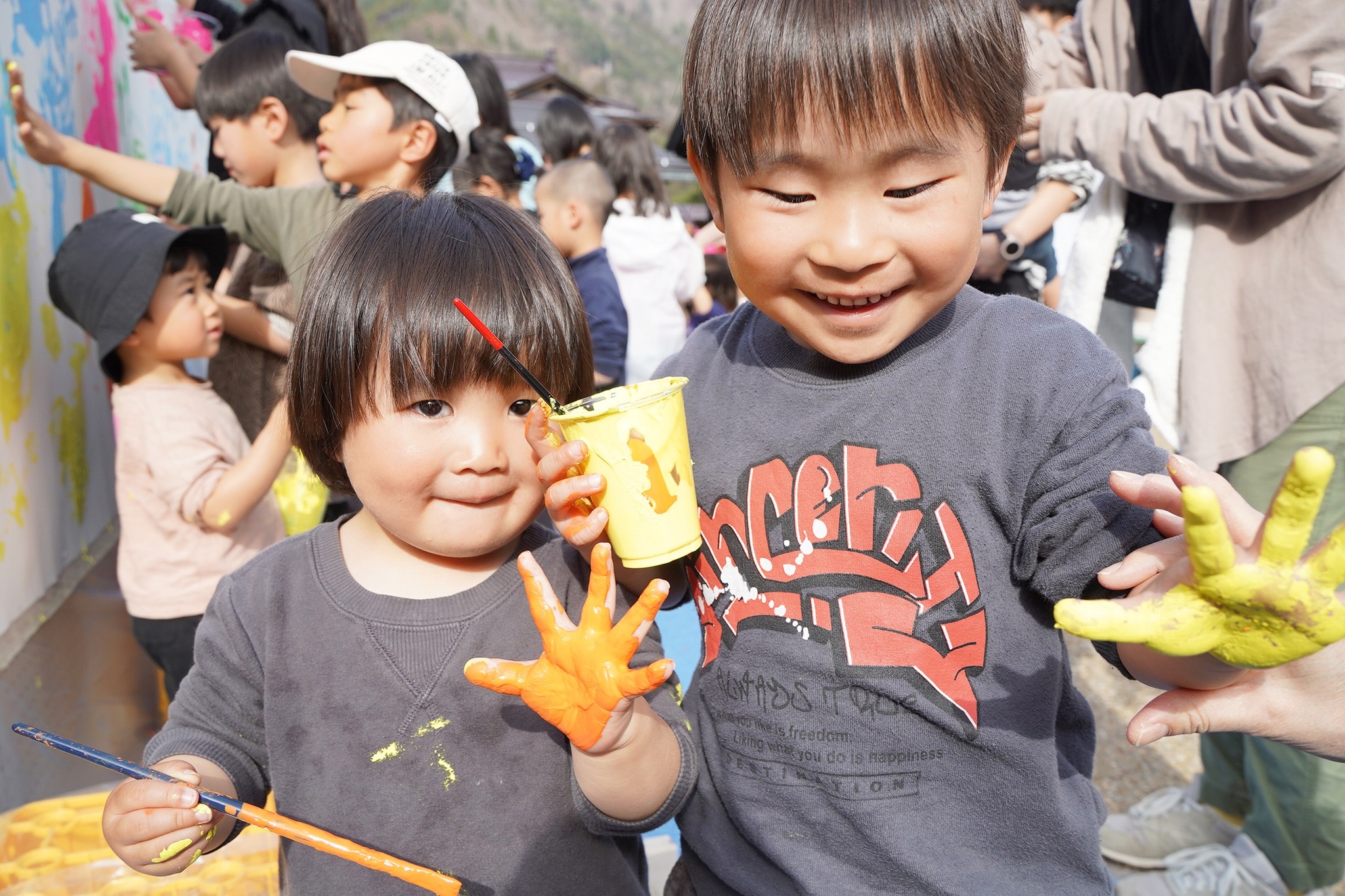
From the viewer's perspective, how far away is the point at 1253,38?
1961mm

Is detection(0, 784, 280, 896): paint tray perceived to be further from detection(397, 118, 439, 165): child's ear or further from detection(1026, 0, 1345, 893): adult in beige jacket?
detection(1026, 0, 1345, 893): adult in beige jacket

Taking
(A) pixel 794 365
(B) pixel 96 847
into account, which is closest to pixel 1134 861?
(A) pixel 794 365

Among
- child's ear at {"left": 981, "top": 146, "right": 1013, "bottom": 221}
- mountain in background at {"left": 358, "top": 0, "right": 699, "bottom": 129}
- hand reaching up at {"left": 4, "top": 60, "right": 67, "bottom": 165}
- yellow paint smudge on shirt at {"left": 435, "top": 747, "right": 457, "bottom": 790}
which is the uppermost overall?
child's ear at {"left": 981, "top": 146, "right": 1013, "bottom": 221}

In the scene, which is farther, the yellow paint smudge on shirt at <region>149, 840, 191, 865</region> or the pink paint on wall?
the pink paint on wall

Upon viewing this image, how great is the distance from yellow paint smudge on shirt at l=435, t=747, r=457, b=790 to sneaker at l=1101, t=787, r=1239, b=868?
2.14 meters

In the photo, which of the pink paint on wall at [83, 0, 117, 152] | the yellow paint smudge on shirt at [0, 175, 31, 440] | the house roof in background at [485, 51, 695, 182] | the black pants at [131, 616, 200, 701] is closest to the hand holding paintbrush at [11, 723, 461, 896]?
the black pants at [131, 616, 200, 701]

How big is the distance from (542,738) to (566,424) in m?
0.55

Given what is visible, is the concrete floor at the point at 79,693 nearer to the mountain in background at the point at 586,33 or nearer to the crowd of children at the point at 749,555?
the crowd of children at the point at 749,555

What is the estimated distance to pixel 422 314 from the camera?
134 cm

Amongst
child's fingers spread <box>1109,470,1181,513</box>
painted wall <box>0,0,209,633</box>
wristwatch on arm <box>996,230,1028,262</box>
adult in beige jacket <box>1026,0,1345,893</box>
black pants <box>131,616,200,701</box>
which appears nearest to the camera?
child's fingers spread <box>1109,470,1181,513</box>

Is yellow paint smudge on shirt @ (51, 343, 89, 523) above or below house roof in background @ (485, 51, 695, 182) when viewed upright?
above

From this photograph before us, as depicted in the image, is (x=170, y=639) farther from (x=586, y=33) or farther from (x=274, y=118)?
(x=586, y=33)

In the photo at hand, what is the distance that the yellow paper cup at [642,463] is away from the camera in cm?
113

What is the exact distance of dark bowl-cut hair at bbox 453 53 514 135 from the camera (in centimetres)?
397
